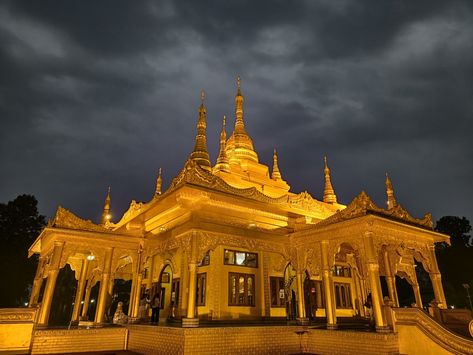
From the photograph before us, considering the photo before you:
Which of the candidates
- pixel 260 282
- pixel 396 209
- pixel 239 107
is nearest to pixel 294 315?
pixel 260 282

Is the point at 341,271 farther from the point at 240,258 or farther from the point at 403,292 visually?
the point at 403,292

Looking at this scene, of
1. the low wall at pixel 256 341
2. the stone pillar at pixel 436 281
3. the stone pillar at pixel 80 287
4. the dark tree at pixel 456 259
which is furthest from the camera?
the dark tree at pixel 456 259

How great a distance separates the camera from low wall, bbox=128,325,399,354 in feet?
36.6

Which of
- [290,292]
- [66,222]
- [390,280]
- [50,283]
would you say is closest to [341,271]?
[290,292]

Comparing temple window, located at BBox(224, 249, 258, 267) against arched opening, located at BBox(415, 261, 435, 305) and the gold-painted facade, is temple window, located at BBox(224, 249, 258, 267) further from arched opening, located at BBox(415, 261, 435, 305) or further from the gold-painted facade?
arched opening, located at BBox(415, 261, 435, 305)

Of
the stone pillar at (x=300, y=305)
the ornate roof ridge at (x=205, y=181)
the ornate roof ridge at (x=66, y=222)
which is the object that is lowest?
the stone pillar at (x=300, y=305)

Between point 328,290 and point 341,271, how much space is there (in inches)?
364

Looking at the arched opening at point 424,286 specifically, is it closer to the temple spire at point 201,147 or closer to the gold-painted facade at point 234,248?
the gold-painted facade at point 234,248

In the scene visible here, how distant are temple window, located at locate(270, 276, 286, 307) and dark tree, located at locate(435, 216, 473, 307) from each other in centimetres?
2758

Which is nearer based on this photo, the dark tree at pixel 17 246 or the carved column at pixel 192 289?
the carved column at pixel 192 289

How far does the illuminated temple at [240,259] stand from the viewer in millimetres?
12570

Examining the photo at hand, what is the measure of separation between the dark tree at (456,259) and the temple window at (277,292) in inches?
1086

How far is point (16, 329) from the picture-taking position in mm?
12430

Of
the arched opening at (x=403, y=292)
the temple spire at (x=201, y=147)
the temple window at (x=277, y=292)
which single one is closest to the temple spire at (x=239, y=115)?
the temple spire at (x=201, y=147)
